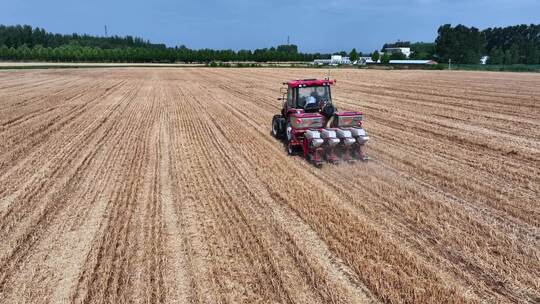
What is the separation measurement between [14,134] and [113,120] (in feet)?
12.4

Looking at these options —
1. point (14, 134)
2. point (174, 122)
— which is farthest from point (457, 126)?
point (14, 134)

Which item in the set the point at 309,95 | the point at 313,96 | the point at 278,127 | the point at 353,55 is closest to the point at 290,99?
the point at 309,95

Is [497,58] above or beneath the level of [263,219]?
above

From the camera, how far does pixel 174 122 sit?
15992 millimetres

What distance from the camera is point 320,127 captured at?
33.5ft

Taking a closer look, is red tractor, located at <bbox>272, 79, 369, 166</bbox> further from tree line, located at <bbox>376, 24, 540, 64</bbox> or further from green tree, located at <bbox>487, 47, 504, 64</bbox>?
green tree, located at <bbox>487, 47, 504, 64</bbox>

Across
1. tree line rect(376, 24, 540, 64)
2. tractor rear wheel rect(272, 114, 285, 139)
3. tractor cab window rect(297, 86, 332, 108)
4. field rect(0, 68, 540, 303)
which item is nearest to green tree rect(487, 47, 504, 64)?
tree line rect(376, 24, 540, 64)

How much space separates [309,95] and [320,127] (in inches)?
53.0

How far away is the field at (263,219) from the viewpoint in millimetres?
4852

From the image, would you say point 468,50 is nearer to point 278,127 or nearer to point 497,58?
point 497,58

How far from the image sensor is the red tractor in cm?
956

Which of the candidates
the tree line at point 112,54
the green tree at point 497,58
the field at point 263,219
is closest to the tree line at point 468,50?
the green tree at point 497,58

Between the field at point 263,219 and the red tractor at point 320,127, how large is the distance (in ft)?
1.61

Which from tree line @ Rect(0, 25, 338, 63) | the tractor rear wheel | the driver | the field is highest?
tree line @ Rect(0, 25, 338, 63)
